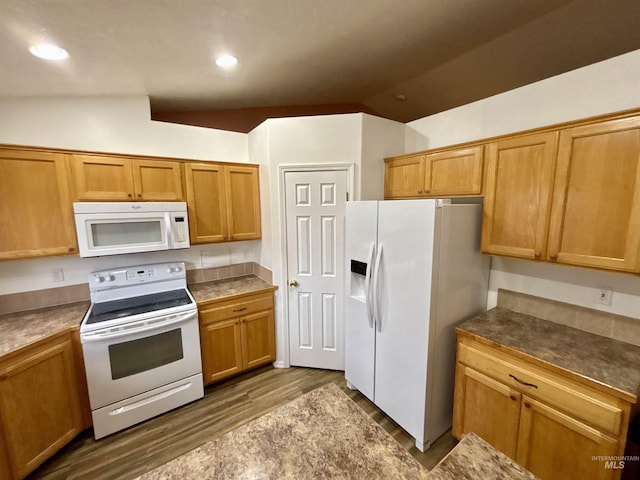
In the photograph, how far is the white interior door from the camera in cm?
259

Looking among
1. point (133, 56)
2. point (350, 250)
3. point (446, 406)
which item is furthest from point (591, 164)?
point (133, 56)

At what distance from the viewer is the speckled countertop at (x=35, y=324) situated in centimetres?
171

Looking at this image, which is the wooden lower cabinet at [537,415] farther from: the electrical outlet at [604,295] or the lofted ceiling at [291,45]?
the lofted ceiling at [291,45]

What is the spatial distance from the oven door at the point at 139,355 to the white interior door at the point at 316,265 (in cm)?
100

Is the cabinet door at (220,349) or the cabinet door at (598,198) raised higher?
the cabinet door at (598,198)

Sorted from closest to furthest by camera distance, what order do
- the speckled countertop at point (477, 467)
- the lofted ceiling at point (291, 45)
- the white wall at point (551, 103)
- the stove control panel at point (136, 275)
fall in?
the speckled countertop at point (477, 467) → the lofted ceiling at point (291, 45) → the white wall at point (551, 103) → the stove control panel at point (136, 275)

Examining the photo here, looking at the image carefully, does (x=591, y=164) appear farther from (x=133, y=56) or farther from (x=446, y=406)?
(x=133, y=56)

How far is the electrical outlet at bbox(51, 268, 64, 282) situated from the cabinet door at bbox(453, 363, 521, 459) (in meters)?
3.31

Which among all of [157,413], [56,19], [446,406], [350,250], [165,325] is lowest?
[157,413]

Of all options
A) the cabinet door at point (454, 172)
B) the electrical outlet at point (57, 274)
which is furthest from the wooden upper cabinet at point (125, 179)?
the cabinet door at point (454, 172)

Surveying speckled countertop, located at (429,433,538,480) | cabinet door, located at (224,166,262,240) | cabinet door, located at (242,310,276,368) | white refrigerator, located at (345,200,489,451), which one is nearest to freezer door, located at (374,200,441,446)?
white refrigerator, located at (345,200,489,451)

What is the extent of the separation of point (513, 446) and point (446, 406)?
1.51 feet

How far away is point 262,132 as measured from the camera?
2674 millimetres

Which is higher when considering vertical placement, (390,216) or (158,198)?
(158,198)
